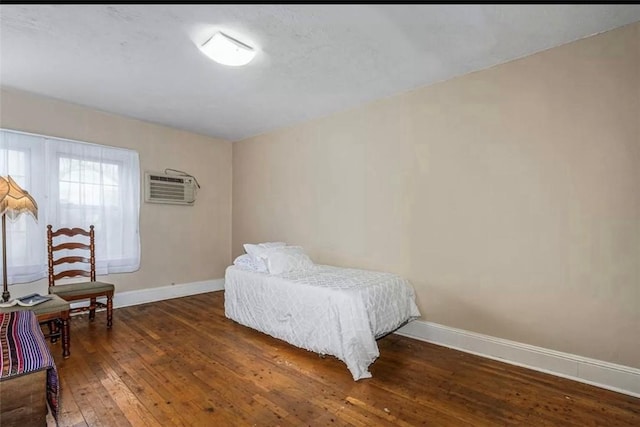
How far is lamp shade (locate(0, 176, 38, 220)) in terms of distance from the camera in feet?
8.67

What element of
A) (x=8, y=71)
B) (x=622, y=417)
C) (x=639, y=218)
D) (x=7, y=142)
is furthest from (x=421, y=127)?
(x=7, y=142)

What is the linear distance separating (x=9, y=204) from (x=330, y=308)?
294cm

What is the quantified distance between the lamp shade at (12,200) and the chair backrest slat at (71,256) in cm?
47

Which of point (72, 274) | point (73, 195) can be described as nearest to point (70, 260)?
point (72, 274)

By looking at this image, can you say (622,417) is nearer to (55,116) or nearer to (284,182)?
(284,182)

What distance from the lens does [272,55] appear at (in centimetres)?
244

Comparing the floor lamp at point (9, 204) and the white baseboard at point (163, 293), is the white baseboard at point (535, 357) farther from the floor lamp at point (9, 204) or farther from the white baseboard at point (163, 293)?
the floor lamp at point (9, 204)

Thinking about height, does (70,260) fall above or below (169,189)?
below

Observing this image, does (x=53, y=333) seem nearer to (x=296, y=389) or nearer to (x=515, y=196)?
(x=296, y=389)

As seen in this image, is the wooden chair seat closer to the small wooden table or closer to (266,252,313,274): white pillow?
the small wooden table

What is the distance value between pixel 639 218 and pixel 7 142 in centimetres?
543

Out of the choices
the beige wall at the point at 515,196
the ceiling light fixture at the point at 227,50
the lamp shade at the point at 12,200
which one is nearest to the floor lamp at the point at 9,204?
the lamp shade at the point at 12,200

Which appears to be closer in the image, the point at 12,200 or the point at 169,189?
the point at 12,200

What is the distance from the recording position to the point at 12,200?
271 cm
